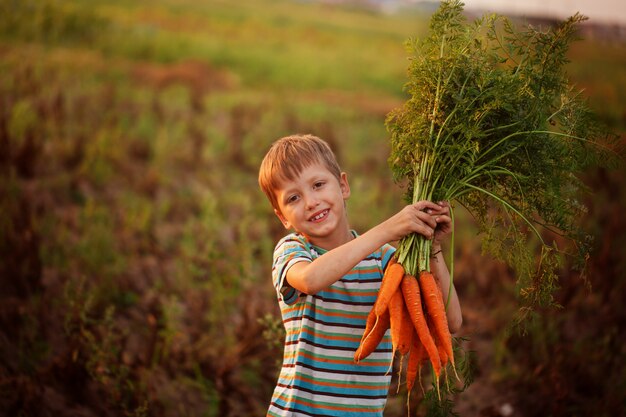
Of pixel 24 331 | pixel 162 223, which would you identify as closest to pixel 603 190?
pixel 162 223

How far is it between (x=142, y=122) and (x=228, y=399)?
18.1 feet

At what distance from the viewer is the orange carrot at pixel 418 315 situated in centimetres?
269

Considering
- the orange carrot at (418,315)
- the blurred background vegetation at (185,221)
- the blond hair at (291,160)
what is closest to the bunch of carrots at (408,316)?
the orange carrot at (418,315)

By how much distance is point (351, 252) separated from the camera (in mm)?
2430

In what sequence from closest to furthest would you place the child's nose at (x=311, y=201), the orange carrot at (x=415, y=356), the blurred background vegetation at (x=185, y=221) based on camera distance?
the child's nose at (x=311, y=201), the orange carrot at (x=415, y=356), the blurred background vegetation at (x=185, y=221)

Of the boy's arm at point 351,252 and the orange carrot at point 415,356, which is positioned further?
the orange carrot at point 415,356

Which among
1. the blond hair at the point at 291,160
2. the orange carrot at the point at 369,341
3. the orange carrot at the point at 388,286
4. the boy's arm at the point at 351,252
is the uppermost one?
the blond hair at the point at 291,160

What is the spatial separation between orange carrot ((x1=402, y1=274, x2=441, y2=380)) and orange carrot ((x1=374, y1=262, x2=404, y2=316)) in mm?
50

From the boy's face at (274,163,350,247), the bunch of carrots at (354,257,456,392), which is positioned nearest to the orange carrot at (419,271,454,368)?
the bunch of carrots at (354,257,456,392)

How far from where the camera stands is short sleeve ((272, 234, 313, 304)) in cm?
262

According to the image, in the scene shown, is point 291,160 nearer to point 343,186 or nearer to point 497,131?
point 343,186

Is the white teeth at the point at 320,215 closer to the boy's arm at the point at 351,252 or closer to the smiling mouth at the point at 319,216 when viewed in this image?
the smiling mouth at the point at 319,216

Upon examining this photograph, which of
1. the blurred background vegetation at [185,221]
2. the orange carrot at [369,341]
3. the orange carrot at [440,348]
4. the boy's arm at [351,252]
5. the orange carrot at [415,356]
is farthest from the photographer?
the blurred background vegetation at [185,221]

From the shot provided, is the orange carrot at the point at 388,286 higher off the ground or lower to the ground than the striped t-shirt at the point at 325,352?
higher
